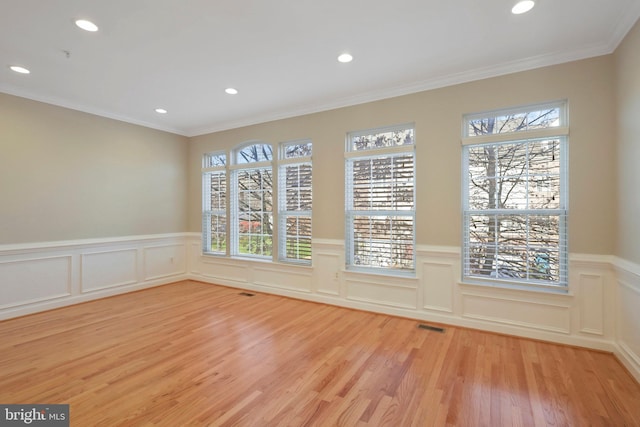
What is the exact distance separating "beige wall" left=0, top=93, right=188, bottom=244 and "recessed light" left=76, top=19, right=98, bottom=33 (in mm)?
2200

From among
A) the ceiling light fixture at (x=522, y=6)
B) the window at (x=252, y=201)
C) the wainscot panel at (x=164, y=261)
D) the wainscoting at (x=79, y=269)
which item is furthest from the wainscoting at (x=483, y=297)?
the ceiling light fixture at (x=522, y=6)

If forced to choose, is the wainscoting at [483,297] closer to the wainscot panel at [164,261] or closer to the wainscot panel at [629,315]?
the wainscot panel at [629,315]

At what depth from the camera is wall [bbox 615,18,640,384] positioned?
2.30m

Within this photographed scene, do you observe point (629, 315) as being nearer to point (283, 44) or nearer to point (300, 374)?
point (300, 374)

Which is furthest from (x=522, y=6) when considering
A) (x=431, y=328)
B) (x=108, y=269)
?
(x=108, y=269)

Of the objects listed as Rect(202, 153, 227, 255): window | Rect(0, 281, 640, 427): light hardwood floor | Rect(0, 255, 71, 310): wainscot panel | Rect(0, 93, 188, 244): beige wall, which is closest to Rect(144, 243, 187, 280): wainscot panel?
Rect(0, 93, 188, 244): beige wall

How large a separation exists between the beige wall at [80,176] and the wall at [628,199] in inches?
241

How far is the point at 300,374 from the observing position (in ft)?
7.79

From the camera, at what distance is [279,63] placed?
3.08m

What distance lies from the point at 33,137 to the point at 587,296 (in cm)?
661

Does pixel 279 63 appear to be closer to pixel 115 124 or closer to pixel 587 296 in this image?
pixel 115 124

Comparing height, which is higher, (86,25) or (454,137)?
(86,25)

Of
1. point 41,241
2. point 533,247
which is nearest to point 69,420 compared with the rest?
point 41,241

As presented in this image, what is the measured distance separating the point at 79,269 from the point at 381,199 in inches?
174
